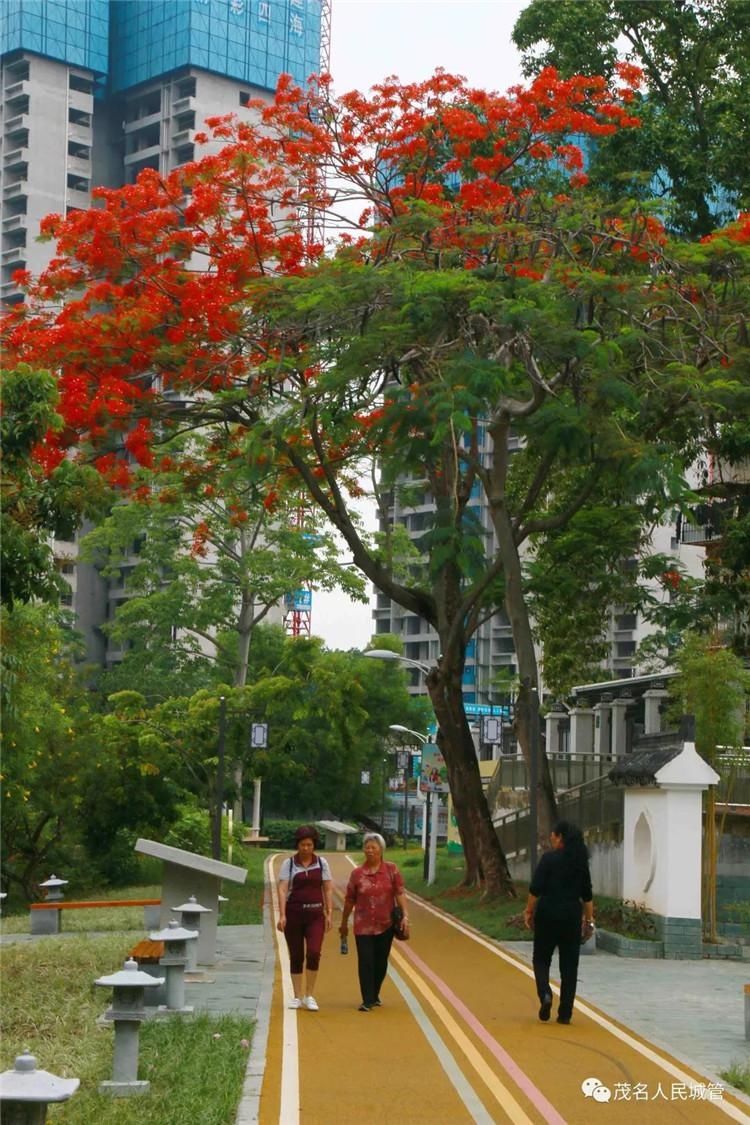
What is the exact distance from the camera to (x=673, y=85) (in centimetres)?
3084

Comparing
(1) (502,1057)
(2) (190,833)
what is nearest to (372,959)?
(1) (502,1057)

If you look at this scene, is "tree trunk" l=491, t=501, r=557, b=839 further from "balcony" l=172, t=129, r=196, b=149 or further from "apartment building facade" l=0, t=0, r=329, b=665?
"balcony" l=172, t=129, r=196, b=149

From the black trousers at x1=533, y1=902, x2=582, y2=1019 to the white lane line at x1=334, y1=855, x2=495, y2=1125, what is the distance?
41.5 inches

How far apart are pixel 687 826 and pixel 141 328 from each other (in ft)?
33.8

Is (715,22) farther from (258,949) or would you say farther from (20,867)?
(20,867)

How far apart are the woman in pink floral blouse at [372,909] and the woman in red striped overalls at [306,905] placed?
27 cm

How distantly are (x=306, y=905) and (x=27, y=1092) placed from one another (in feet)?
23.2

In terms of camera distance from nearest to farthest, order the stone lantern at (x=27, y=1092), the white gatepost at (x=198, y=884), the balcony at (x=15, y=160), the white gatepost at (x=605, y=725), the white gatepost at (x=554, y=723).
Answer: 1. the stone lantern at (x=27, y=1092)
2. the white gatepost at (x=198, y=884)
3. the white gatepost at (x=605, y=725)
4. the white gatepost at (x=554, y=723)
5. the balcony at (x=15, y=160)

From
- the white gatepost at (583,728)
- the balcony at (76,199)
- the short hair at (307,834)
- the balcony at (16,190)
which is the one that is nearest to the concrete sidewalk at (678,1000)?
the short hair at (307,834)

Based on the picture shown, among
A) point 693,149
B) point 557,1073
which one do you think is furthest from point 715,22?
point 557,1073

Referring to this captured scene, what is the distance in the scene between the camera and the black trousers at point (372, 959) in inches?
557

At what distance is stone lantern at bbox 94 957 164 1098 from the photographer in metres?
10.2

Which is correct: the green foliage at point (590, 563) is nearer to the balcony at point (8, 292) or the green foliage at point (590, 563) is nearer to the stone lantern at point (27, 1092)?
the stone lantern at point (27, 1092)

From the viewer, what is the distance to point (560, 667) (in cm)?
3791
